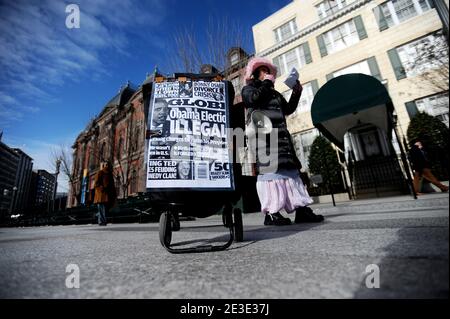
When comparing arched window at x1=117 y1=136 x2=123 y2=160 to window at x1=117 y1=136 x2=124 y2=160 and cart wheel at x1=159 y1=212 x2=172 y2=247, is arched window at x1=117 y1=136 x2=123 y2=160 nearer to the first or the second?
window at x1=117 y1=136 x2=124 y2=160

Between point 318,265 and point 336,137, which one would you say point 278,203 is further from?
point 336,137

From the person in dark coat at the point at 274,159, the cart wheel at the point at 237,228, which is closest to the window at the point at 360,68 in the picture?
the person in dark coat at the point at 274,159

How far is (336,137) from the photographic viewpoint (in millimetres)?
9852

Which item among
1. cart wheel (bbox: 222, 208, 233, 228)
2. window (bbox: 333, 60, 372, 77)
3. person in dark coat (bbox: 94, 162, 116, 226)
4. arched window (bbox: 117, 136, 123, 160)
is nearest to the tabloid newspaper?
cart wheel (bbox: 222, 208, 233, 228)

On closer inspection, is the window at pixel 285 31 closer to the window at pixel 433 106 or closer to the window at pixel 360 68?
the window at pixel 360 68

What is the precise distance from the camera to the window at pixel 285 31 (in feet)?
52.5

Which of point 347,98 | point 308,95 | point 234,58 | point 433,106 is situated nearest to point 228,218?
point 347,98

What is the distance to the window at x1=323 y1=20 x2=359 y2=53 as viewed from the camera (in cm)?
1328

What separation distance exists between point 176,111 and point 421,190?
9128mm

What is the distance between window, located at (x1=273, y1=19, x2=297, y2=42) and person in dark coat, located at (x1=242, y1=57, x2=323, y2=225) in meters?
15.9

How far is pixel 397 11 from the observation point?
470 inches

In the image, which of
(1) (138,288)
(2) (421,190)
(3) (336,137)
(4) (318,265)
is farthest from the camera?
(3) (336,137)
